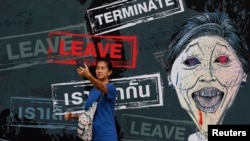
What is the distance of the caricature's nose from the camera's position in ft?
23.0

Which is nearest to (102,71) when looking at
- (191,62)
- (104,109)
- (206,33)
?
(104,109)

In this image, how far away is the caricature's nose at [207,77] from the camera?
702 cm

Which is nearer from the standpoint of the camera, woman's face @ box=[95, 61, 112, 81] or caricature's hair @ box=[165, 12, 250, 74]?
woman's face @ box=[95, 61, 112, 81]

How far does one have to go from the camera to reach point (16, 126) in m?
6.96

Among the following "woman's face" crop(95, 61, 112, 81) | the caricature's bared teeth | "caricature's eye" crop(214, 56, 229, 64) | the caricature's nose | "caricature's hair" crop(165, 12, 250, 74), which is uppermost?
"caricature's hair" crop(165, 12, 250, 74)

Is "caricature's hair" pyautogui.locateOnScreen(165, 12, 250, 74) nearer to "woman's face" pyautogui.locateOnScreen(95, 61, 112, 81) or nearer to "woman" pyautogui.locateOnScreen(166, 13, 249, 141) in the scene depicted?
"woman" pyautogui.locateOnScreen(166, 13, 249, 141)

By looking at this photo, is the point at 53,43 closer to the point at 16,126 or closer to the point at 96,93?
the point at 16,126

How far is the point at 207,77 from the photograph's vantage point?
276 inches

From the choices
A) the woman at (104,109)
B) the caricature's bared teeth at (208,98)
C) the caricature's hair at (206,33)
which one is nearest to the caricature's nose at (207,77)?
the caricature's bared teeth at (208,98)

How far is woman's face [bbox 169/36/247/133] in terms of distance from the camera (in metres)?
7.02

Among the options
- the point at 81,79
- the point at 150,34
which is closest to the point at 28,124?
the point at 81,79

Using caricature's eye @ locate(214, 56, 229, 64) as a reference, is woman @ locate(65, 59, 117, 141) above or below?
below

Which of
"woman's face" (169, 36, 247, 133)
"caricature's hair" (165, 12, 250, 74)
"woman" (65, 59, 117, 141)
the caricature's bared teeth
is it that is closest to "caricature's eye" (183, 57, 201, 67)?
"woman's face" (169, 36, 247, 133)

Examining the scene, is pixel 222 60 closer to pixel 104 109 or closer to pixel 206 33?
pixel 206 33
